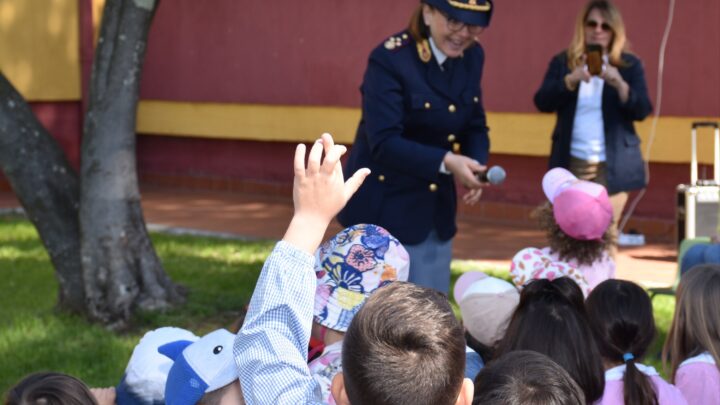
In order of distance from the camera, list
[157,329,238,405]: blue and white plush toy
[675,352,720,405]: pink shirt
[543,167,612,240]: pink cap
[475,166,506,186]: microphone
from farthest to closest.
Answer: [543,167,612,240]: pink cap → [475,166,506,186]: microphone → [675,352,720,405]: pink shirt → [157,329,238,405]: blue and white plush toy

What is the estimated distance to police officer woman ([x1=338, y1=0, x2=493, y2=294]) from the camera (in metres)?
4.61

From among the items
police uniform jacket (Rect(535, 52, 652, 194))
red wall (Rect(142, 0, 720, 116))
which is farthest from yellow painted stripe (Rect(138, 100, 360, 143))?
police uniform jacket (Rect(535, 52, 652, 194))

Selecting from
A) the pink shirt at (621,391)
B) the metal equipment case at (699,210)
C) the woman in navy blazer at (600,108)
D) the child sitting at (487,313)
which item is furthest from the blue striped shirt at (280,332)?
the metal equipment case at (699,210)

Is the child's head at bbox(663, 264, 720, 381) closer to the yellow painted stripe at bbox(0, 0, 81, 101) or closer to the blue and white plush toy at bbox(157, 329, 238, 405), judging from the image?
the blue and white plush toy at bbox(157, 329, 238, 405)

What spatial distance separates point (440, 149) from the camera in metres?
4.67

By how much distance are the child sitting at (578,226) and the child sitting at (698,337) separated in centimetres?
Result: 84

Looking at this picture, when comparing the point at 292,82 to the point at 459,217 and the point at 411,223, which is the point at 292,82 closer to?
the point at 459,217

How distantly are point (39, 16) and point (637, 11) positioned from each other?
22.4 ft

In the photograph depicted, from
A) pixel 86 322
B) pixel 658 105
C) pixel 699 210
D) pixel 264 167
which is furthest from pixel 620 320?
pixel 264 167

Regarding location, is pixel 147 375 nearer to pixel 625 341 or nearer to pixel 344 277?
pixel 344 277

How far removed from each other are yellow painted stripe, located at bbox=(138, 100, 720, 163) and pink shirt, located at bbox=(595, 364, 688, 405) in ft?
20.9

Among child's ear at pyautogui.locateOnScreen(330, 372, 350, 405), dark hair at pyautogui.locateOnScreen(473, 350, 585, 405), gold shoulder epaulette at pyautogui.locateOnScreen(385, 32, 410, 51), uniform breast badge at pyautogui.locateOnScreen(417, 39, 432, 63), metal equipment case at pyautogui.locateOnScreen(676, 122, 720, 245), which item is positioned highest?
gold shoulder epaulette at pyautogui.locateOnScreen(385, 32, 410, 51)

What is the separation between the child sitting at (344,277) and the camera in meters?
3.10

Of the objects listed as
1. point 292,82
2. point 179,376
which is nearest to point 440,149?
point 179,376
